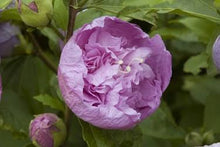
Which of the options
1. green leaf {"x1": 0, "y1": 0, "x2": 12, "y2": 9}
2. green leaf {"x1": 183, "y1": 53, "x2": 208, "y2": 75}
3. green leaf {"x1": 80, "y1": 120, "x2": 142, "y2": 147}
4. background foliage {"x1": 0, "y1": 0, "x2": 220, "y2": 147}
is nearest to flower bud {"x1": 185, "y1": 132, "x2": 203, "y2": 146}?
background foliage {"x1": 0, "y1": 0, "x2": 220, "y2": 147}

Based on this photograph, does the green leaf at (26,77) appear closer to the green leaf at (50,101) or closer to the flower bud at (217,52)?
the green leaf at (50,101)

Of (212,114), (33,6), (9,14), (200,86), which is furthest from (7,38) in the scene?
(200,86)

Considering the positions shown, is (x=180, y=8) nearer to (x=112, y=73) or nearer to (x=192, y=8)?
(x=192, y=8)

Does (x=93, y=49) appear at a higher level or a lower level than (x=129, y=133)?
higher

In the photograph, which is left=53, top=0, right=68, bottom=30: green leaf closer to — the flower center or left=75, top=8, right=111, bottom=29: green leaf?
left=75, top=8, right=111, bottom=29: green leaf

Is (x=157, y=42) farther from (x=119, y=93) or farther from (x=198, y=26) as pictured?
(x=198, y=26)

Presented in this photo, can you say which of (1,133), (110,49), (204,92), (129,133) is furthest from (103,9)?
(204,92)

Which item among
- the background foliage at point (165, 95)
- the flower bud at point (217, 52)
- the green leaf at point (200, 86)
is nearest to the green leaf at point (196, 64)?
the background foliage at point (165, 95)
